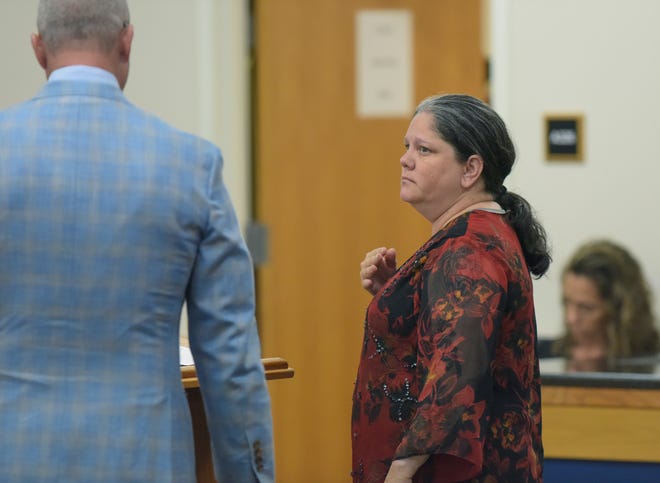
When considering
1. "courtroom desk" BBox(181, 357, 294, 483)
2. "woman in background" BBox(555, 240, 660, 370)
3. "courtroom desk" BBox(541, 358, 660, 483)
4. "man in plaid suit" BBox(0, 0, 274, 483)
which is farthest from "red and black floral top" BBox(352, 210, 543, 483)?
"woman in background" BBox(555, 240, 660, 370)

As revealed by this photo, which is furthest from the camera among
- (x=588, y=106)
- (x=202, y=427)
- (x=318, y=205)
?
(x=318, y=205)

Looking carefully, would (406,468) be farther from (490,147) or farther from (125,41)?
(125,41)

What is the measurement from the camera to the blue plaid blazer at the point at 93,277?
1.59m

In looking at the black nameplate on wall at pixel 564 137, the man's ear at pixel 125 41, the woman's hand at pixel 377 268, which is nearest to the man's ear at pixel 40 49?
the man's ear at pixel 125 41

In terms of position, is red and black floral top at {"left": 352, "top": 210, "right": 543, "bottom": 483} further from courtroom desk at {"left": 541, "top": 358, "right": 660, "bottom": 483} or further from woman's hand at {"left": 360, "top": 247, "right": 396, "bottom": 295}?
courtroom desk at {"left": 541, "top": 358, "right": 660, "bottom": 483}

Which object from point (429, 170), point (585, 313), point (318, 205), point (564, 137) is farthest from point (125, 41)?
point (564, 137)

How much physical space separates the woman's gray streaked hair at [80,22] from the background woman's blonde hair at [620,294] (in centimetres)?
258

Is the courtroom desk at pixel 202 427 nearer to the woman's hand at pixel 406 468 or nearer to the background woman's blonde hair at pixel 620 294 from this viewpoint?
the woman's hand at pixel 406 468

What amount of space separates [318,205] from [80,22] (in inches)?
108

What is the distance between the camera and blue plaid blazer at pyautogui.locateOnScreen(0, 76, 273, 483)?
1590 mm

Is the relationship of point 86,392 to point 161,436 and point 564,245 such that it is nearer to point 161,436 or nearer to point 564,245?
point 161,436

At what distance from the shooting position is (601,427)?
3160mm

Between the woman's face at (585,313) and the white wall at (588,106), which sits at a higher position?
the white wall at (588,106)

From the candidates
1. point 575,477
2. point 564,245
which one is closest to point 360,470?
point 575,477
